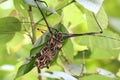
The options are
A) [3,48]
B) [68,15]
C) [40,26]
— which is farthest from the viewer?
[3,48]

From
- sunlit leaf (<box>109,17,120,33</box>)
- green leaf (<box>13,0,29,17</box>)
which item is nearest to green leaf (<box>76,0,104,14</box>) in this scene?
green leaf (<box>13,0,29,17</box>)

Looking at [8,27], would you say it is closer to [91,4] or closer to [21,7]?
[21,7]

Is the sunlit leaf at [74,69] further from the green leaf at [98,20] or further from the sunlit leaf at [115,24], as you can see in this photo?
the sunlit leaf at [115,24]

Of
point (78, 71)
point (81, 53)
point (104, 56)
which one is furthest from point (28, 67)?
point (104, 56)

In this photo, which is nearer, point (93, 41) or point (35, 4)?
point (35, 4)

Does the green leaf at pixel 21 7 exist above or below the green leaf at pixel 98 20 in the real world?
above

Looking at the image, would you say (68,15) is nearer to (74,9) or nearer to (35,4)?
(74,9)

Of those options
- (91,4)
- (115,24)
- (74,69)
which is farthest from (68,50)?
(115,24)

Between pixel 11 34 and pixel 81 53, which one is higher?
pixel 11 34

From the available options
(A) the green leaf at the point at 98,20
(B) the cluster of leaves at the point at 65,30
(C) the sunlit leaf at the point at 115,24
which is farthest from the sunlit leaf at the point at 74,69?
(C) the sunlit leaf at the point at 115,24
